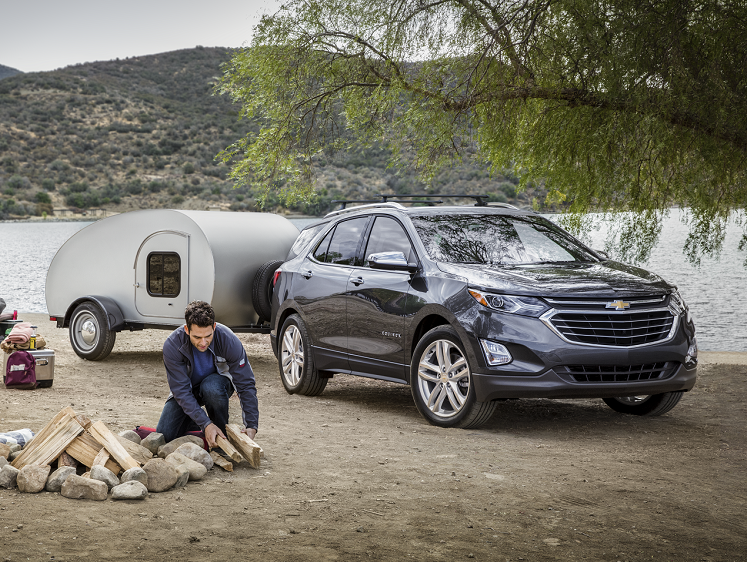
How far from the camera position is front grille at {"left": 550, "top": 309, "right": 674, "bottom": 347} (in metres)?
7.39

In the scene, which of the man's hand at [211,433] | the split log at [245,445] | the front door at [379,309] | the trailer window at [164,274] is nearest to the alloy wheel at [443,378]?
the front door at [379,309]

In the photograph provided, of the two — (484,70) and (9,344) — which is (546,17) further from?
(9,344)

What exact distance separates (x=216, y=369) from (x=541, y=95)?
5743 mm

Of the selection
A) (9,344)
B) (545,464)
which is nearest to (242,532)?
(545,464)

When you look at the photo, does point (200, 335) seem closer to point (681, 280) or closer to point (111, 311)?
point (111, 311)

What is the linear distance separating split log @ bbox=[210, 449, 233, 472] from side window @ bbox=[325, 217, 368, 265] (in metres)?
3.51

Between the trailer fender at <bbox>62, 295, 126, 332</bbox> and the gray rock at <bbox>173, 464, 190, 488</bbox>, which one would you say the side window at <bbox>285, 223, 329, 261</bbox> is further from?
the gray rock at <bbox>173, 464, 190, 488</bbox>

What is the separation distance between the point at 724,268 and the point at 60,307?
4952 centimetres

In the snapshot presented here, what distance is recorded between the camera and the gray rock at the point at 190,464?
5.97 meters

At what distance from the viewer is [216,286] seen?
12.2 m

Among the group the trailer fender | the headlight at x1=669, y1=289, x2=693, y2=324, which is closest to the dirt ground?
the headlight at x1=669, y1=289, x2=693, y2=324

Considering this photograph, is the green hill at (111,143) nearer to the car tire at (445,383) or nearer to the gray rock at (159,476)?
the car tire at (445,383)

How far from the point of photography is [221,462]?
6254 millimetres

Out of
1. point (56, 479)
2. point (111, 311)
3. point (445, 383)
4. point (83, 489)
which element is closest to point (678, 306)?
point (445, 383)
